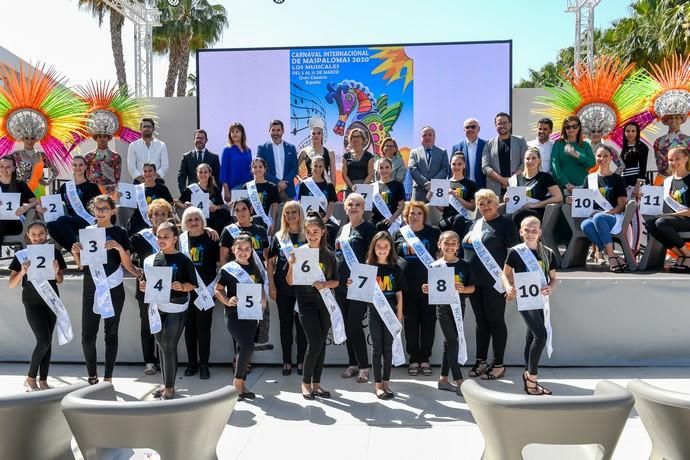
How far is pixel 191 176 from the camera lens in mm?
6875

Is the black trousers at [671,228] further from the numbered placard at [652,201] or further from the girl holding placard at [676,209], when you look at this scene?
the numbered placard at [652,201]

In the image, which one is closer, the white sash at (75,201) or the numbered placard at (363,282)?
Result: the numbered placard at (363,282)

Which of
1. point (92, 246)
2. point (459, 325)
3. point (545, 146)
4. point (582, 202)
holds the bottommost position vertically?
point (459, 325)

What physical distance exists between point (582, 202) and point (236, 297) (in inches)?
144

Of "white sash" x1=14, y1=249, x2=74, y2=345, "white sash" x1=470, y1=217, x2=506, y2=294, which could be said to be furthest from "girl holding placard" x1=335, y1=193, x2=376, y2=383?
"white sash" x1=14, y1=249, x2=74, y2=345

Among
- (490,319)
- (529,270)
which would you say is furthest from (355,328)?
(529,270)

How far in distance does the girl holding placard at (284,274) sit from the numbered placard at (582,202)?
2874 millimetres

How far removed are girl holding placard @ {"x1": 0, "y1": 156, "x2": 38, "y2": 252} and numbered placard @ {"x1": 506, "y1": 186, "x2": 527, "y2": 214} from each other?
192 inches

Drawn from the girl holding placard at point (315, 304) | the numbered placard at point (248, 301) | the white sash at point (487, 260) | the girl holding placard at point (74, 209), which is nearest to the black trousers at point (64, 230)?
the girl holding placard at point (74, 209)

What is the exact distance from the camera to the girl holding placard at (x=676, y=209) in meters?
5.74

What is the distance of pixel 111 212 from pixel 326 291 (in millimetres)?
1868

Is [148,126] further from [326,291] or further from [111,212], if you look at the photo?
[326,291]

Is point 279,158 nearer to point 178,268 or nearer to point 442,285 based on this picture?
point 178,268

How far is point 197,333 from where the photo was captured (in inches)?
202
